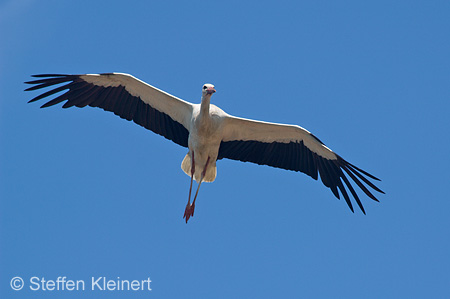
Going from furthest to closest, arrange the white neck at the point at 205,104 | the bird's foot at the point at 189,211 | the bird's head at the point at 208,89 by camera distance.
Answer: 1. the bird's foot at the point at 189,211
2. the white neck at the point at 205,104
3. the bird's head at the point at 208,89

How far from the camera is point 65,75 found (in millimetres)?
11609

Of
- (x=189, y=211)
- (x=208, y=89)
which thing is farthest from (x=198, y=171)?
(x=208, y=89)

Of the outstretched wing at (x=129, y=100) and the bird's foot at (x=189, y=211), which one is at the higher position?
the outstretched wing at (x=129, y=100)

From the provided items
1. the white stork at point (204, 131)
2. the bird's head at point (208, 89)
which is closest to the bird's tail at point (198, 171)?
the white stork at point (204, 131)

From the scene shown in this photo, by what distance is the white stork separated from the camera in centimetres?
1153

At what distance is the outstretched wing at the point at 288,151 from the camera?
468 inches

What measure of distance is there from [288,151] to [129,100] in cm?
237

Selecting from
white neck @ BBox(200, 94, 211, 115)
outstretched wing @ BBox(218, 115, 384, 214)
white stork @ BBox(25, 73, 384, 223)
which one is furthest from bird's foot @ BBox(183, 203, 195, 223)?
white neck @ BBox(200, 94, 211, 115)

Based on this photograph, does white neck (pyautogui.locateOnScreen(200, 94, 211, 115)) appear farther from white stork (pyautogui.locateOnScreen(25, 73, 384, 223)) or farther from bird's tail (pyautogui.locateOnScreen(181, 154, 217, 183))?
bird's tail (pyautogui.locateOnScreen(181, 154, 217, 183))

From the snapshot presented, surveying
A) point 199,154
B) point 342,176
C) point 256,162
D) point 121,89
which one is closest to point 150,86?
point 121,89

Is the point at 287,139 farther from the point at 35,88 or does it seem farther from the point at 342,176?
the point at 35,88

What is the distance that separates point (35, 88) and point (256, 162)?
10.8 ft

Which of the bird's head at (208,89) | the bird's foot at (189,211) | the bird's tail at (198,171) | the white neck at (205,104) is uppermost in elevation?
the bird's head at (208,89)

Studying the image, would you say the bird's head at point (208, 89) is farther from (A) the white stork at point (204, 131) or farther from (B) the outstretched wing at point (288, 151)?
(B) the outstretched wing at point (288, 151)
